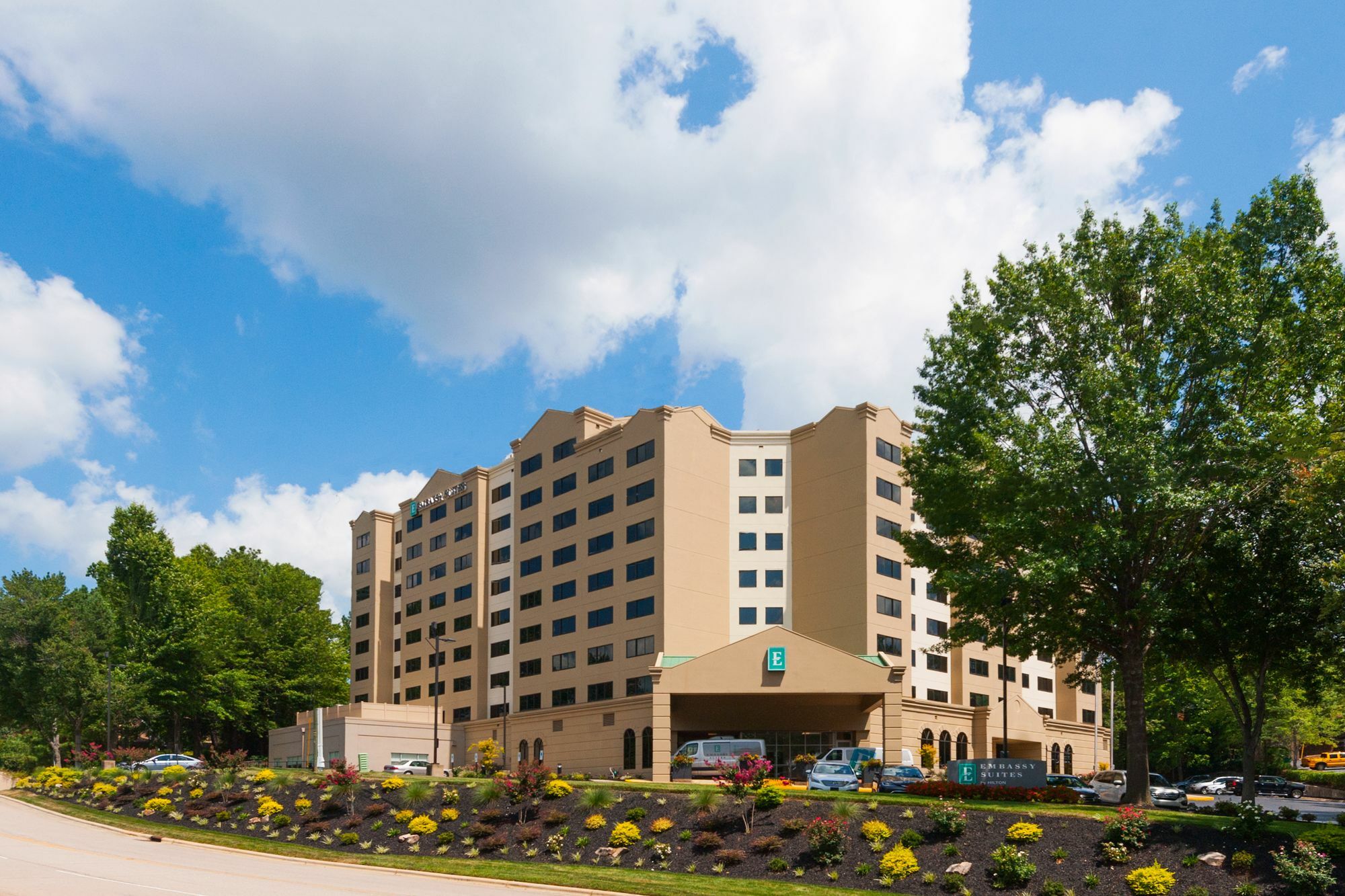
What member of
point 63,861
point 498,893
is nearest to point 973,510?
point 498,893

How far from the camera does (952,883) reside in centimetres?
2269

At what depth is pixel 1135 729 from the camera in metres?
32.2

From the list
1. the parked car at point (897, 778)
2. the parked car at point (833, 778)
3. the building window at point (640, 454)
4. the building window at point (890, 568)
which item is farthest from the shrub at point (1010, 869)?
the building window at point (640, 454)

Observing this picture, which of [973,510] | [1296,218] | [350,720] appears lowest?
[350,720]

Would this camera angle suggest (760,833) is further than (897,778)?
No

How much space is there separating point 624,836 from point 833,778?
14623mm

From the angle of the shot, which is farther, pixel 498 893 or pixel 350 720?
pixel 350 720

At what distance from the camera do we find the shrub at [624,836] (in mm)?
27625

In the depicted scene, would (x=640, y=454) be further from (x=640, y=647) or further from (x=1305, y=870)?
(x=1305, y=870)

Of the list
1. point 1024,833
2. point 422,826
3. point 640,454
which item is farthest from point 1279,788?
point 422,826

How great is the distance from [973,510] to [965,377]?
174 inches

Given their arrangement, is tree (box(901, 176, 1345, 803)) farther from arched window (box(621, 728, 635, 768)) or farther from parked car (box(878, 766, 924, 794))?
arched window (box(621, 728, 635, 768))

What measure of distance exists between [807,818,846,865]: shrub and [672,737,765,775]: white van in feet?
80.4

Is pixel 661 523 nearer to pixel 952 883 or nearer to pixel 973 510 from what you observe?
pixel 973 510
